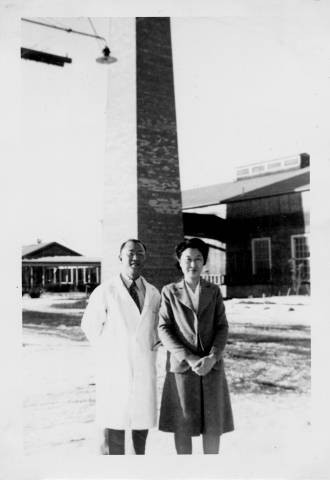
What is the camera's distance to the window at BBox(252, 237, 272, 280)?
987cm

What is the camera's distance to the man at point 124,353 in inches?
96.4

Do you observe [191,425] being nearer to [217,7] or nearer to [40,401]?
[40,401]

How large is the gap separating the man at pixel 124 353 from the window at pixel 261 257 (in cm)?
756

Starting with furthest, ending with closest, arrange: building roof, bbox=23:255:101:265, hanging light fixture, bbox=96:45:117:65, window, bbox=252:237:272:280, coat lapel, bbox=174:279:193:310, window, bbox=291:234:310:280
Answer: window, bbox=252:237:272:280, window, bbox=291:234:310:280, building roof, bbox=23:255:101:265, hanging light fixture, bbox=96:45:117:65, coat lapel, bbox=174:279:193:310

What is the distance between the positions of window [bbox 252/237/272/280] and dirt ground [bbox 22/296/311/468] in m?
2.26

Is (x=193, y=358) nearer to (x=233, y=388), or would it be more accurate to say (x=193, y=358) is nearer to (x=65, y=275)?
(x=233, y=388)

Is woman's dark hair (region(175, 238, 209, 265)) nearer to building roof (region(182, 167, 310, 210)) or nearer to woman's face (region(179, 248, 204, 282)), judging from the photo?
woman's face (region(179, 248, 204, 282))

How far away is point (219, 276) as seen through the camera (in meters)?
10.4

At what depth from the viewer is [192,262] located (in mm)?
2373

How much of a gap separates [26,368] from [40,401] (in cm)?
99

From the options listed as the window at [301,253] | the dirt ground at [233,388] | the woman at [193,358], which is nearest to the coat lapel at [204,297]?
the woman at [193,358]

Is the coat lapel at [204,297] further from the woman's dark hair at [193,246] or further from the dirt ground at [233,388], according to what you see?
the dirt ground at [233,388]

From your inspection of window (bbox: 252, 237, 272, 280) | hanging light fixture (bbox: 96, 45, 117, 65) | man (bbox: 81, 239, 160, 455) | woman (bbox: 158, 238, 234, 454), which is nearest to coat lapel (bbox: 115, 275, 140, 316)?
man (bbox: 81, 239, 160, 455)

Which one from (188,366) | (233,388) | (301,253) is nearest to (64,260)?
(233,388)
